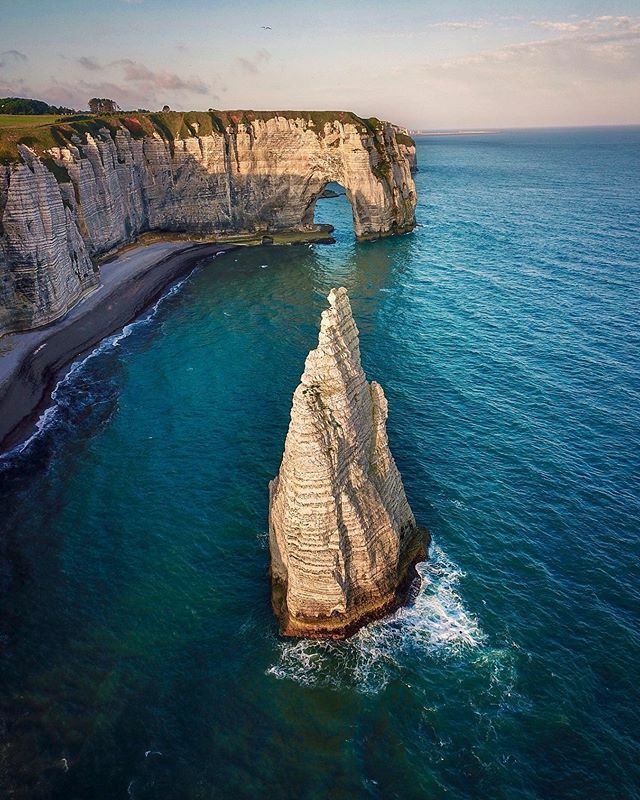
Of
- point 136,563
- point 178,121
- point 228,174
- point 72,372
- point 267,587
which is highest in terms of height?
point 178,121

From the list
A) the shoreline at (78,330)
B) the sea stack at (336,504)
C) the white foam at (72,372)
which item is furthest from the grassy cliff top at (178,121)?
the sea stack at (336,504)

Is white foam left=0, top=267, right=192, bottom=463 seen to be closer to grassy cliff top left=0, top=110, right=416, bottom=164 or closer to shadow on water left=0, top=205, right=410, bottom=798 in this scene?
shadow on water left=0, top=205, right=410, bottom=798

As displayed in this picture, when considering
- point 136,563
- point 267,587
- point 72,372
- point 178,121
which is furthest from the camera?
point 178,121

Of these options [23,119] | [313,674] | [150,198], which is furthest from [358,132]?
[313,674]

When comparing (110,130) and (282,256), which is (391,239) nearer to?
(282,256)

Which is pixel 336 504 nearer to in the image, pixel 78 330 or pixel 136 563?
pixel 136 563

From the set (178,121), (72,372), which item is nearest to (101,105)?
(178,121)
